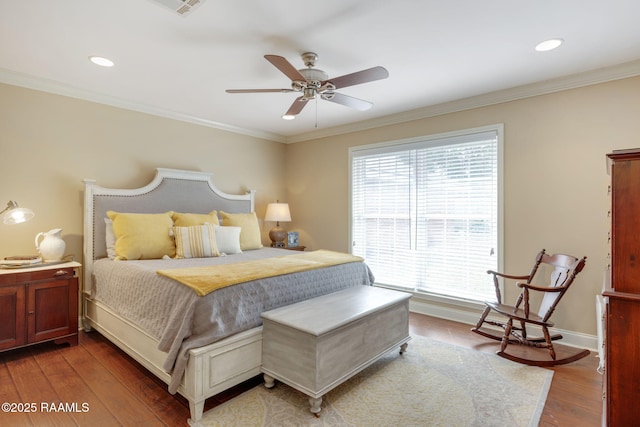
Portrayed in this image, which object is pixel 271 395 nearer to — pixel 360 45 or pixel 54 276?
pixel 54 276

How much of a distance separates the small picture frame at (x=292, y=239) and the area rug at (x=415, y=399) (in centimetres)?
264

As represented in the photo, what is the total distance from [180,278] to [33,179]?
7.11ft

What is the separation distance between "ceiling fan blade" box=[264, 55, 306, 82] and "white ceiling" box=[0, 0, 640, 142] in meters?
0.27

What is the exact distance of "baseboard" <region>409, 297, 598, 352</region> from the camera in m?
2.88

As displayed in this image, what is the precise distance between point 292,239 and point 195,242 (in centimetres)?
189

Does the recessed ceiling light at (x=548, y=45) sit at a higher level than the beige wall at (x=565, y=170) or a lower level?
higher

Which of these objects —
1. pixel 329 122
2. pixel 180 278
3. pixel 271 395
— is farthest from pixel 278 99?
pixel 271 395

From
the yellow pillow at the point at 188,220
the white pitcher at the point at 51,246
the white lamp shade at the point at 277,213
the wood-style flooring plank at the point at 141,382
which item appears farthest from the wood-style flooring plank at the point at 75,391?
the white lamp shade at the point at 277,213

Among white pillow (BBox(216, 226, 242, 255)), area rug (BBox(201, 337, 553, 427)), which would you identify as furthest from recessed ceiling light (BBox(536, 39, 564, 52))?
white pillow (BBox(216, 226, 242, 255))

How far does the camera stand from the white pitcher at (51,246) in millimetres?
2893

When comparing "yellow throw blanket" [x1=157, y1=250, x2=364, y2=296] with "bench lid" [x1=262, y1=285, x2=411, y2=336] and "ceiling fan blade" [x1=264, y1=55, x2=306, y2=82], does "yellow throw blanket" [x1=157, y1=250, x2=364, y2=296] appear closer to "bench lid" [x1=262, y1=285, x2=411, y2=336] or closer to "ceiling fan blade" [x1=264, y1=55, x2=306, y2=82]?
"bench lid" [x1=262, y1=285, x2=411, y2=336]

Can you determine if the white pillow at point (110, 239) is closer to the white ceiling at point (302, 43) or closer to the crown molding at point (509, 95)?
the white ceiling at point (302, 43)

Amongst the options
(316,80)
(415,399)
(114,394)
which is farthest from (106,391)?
(316,80)

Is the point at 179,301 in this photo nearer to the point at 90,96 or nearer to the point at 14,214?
the point at 14,214
